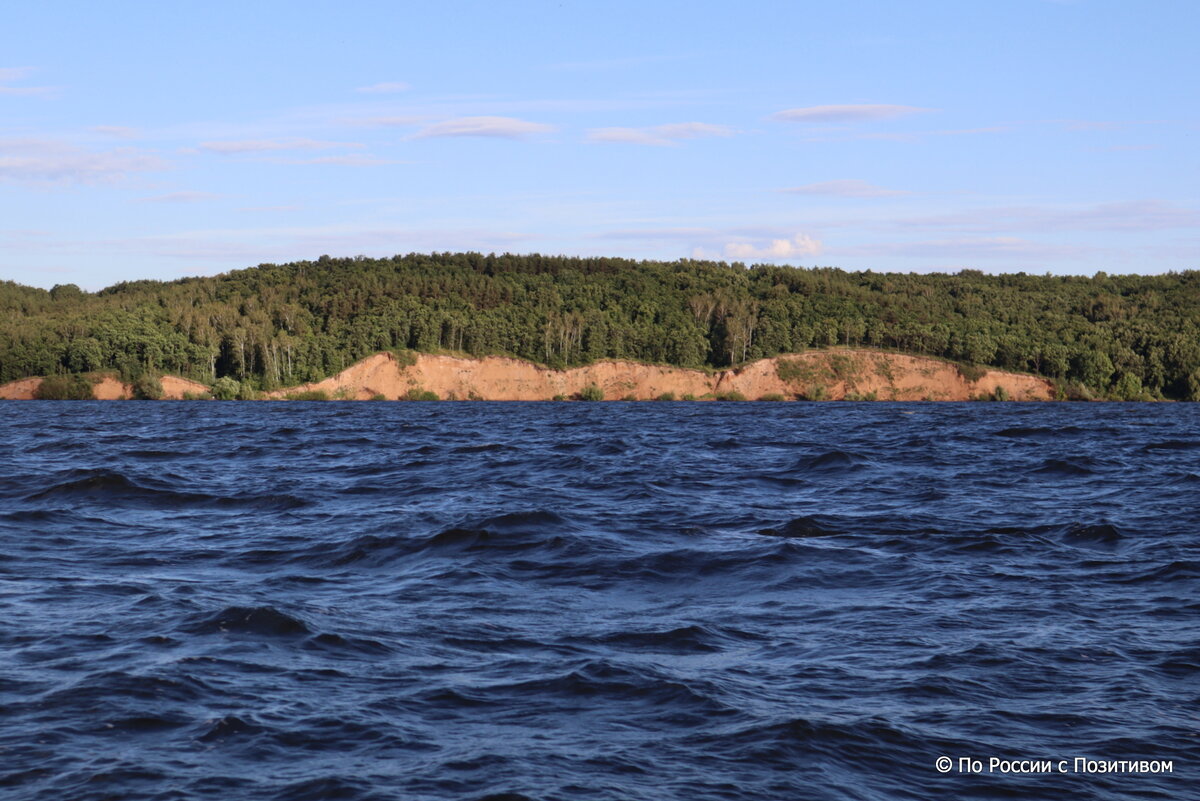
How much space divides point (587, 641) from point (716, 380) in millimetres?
146501

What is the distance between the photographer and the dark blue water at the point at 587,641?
8.66m

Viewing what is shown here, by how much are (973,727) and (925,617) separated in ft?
13.1

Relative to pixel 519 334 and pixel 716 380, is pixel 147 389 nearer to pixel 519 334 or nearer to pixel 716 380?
pixel 519 334

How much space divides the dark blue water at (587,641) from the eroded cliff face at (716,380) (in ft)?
403

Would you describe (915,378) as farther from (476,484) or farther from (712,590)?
(712,590)

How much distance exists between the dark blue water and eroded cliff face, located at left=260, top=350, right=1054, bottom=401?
122734 millimetres

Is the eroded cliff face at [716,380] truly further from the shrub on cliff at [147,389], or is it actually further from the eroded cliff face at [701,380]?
the shrub on cliff at [147,389]

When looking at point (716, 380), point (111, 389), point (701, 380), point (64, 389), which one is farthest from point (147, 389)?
point (716, 380)

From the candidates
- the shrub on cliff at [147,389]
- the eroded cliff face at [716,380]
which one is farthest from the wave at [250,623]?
the eroded cliff face at [716,380]

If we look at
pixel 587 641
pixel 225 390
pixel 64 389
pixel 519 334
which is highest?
pixel 519 334

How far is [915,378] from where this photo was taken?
16125cm

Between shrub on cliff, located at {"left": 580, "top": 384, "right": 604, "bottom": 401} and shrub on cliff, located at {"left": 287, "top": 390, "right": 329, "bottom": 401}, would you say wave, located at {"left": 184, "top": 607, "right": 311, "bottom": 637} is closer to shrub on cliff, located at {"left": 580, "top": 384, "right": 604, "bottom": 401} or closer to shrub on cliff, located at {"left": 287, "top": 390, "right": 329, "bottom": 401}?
shrub on cliff, located at {"left": 287, "top": 390, "right": 329, "bottom": 401}

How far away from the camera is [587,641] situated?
40.3 ft

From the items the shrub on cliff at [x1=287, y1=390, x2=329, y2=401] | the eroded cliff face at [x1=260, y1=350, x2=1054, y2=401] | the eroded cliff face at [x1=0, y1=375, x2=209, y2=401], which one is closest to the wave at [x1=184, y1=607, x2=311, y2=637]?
the eroded cliff face at [x1=0, y1=375, x2=209, y2=401]
